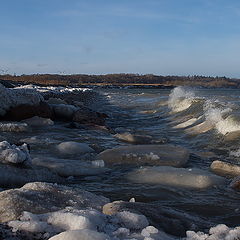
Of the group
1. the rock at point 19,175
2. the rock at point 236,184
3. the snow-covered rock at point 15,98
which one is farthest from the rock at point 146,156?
the snow-covered rock at point 15,98

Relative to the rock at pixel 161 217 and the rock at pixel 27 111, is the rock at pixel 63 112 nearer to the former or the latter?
the rock at pixel 27 111

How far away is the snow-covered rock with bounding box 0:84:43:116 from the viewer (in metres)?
9.71

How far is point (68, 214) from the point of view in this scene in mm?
2082

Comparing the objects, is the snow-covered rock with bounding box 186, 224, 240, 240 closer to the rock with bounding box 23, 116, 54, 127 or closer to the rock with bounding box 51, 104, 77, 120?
the rock with bounding box 23, 116, 54, 127

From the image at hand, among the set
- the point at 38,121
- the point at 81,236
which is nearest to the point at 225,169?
the point at 81,236

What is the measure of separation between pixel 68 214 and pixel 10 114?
818 centimetres

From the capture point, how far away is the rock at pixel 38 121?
9.52 metres

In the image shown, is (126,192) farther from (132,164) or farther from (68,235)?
(68,235)

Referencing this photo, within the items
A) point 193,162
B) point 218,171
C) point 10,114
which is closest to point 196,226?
point 218,171

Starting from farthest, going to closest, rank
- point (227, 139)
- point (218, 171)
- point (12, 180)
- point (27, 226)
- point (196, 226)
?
point (227, 139) < point (218, 171) < point (12, 180) < point (196, 226) < point (27, 226)

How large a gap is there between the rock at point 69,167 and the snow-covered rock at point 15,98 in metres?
5.25

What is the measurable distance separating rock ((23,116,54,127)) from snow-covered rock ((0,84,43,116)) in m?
0.59

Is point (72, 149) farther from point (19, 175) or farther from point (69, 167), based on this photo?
point (19, 175)

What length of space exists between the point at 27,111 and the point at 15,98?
0.50 meters
